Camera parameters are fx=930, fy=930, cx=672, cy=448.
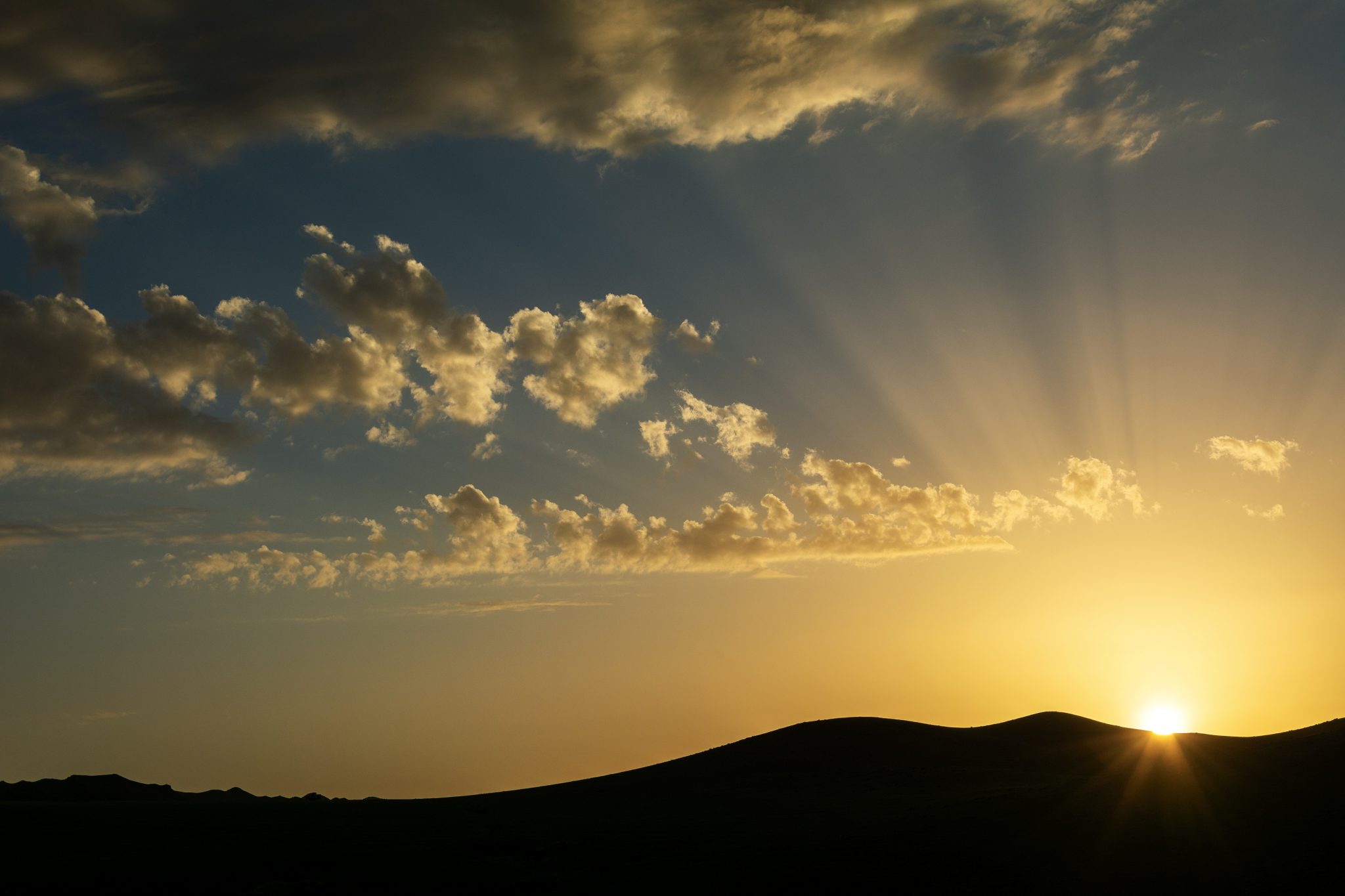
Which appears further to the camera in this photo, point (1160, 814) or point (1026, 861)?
point (1160, 814)

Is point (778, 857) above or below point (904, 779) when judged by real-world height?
below

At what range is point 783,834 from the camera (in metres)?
58.2

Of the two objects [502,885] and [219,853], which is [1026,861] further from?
[219,853]

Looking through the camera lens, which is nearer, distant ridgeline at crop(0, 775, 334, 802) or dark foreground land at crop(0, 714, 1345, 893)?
dark foreground land at crop(0, 714, 1345, 893)

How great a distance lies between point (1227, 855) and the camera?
4803cm

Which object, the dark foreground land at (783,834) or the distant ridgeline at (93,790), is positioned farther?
the distant ridgeline at (93,790)

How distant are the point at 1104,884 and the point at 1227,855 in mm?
7871

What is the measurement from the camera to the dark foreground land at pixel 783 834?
157 feet

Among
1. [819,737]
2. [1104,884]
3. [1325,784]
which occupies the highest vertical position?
[819,737]

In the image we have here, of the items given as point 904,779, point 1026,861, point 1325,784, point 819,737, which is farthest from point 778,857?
point 819,737

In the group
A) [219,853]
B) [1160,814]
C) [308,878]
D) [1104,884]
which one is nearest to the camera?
[1104,884]

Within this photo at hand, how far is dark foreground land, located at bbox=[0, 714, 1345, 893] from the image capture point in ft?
157

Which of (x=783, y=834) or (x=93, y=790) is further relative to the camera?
(x=93, y=790)

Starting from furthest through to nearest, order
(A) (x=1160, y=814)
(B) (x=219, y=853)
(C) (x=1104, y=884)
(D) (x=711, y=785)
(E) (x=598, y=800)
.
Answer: (D) (x=711, y=785), (E) (x=598, y=800), (A) (x=1160, y=814), (B) (x=219, y=853), (C) (x=1104, y=884)
